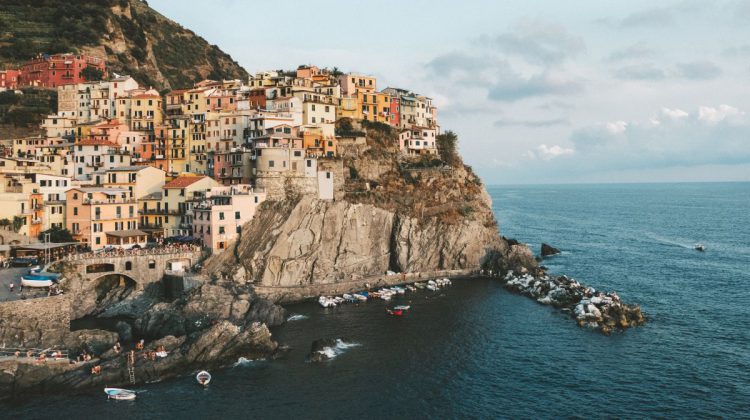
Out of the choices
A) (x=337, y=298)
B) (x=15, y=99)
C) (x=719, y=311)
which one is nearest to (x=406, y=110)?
(x=337, y=298)

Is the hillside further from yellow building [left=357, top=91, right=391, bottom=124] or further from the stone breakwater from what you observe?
the stone breakwater

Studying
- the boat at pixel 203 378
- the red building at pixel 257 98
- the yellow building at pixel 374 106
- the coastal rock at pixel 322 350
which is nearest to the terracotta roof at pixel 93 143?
the red building at pixel 257 98

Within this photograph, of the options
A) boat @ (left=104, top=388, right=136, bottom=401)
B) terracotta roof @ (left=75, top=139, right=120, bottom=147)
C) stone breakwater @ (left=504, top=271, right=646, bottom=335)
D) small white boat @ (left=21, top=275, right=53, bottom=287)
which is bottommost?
boat @ (left=104, top=388, right=136, bottom=401)

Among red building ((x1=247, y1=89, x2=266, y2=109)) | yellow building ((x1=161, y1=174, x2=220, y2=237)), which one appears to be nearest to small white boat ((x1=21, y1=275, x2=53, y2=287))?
yellow building ((x1=161, y1=174, x2=220, y2=237))

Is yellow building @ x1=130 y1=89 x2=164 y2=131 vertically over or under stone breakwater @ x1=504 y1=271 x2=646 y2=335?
over

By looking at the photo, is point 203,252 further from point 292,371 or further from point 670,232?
point 670,232

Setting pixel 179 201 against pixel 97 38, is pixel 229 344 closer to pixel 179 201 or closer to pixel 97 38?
pixel 179 201

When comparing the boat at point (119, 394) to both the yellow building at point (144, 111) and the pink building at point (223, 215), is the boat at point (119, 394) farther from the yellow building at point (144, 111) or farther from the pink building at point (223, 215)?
the yellow building at point (144, 111)
